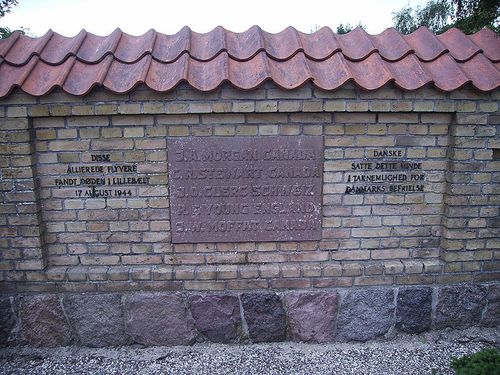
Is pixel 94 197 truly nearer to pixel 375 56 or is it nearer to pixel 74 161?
pixel 74 161

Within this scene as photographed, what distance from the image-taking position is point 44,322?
295 centimetres

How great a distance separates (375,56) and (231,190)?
4.73 ft

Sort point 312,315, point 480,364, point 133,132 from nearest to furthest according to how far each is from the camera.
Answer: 1. point 480,364
2. point 133,132
3. point 312,315

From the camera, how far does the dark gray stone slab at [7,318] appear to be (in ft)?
9.52

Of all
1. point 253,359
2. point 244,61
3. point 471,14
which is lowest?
point 253,359

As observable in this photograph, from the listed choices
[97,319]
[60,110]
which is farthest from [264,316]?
[60,110]

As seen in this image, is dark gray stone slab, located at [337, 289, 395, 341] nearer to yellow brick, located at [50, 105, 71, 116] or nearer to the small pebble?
the small pebble

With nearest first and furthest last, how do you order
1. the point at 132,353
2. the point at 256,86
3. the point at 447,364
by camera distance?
1. the point at 256,86
2. the point at 447,364
3. the point at 132,353

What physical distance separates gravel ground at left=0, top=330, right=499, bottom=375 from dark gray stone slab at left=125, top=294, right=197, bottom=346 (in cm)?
8

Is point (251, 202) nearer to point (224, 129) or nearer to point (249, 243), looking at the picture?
point (249, 243)

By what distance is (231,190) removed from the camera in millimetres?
2879

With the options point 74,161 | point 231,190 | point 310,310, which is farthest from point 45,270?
point 310,310

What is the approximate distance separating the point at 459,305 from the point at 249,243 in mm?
1718

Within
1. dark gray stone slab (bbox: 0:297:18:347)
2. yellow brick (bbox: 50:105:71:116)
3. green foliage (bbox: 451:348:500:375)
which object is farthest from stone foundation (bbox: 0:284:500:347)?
yellow brick (bbox: 50:105:71:116)
